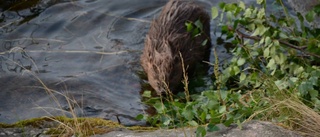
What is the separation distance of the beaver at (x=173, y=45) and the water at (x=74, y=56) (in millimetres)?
275

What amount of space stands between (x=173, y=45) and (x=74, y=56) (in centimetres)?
122

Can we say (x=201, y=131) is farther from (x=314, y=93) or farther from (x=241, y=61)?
(x=241, y=61)

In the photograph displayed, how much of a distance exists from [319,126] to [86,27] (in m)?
4.63

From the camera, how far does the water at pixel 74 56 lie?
6.46m

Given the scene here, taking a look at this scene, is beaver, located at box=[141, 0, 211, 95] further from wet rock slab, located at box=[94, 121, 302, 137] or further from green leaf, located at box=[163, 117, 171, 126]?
wet rock slab, located at box=[94, 121, 302, 137]

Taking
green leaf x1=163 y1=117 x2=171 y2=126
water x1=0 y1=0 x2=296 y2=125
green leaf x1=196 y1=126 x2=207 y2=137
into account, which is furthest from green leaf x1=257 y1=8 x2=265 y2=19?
green leaf x1=196 y1=126 x2=207 y2=137

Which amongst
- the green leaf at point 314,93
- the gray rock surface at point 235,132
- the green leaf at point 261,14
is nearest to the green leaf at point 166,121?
the gray rock surface at point 235,132

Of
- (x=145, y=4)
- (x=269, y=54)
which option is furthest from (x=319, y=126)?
(x=145, y=4)

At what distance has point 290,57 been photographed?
18.6ft

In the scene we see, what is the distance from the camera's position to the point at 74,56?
295 inches

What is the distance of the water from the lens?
6.46m

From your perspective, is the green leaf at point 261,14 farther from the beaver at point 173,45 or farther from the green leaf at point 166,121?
the beaver at point 173,45

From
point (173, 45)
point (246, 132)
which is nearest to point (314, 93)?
point (246, 132)

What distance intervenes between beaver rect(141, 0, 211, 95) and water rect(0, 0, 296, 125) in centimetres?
27
